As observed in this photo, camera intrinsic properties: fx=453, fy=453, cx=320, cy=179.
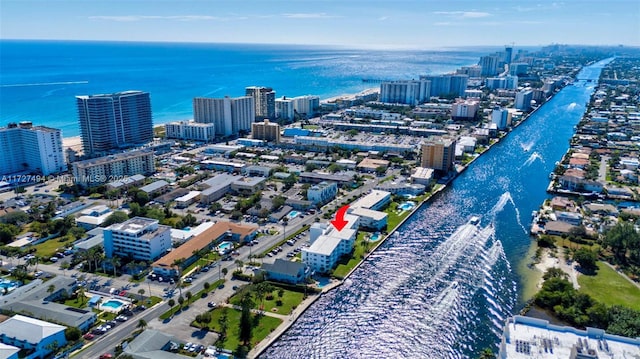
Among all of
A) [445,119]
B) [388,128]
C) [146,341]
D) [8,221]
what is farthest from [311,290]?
[445,119]

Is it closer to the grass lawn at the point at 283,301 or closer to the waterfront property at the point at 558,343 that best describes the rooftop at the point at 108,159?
the grass lawn at the point at 283,301

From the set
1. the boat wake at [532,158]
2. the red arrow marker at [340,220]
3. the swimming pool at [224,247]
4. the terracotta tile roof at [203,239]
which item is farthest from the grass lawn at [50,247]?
the boat wake at [532,158]

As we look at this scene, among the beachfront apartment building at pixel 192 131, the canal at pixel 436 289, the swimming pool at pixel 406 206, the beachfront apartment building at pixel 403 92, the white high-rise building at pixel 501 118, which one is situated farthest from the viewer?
the beachfront apartment building at pixel 403 92

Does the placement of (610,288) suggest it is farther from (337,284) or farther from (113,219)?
(113,219)

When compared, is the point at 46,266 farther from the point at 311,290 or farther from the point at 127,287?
the point at 311,290

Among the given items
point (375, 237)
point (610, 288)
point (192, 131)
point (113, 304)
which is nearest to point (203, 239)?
point (113, 304)
